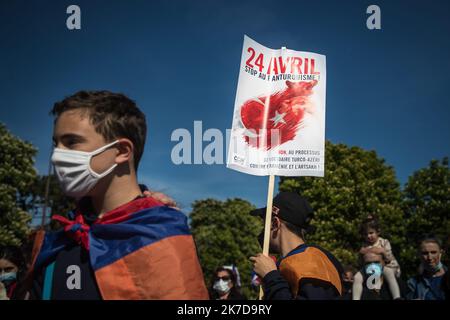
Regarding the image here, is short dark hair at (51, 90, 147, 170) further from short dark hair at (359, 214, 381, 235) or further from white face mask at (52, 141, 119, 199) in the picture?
short dark hair at (359, 214, 381, 235)

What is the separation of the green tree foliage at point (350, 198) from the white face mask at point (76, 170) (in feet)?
88.9

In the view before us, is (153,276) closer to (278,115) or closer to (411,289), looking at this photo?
(278,115)

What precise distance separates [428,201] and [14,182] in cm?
2771

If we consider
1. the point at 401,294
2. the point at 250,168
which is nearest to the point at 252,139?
the point at 250,168

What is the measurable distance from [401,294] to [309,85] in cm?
363

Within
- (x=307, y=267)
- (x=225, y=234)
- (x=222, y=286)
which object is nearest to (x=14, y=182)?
(x=222, y=286)

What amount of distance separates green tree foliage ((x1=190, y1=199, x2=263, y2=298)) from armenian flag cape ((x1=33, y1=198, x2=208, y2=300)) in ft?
157

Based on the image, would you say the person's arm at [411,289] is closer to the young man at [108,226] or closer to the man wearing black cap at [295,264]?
the man wearing black cap at [295,264]

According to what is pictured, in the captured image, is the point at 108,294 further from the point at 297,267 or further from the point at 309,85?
the point at 309,85

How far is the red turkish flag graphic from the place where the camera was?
4516 mm

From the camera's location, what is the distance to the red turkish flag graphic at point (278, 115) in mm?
4516

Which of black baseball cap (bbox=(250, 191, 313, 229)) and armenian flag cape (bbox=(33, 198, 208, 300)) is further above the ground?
black baseball cap (bbox=(250, 191, 313, 229))

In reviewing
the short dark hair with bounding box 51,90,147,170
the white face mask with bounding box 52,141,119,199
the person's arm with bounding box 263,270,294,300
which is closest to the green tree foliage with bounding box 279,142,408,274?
the person's arm with bounding box 263,270,294,300

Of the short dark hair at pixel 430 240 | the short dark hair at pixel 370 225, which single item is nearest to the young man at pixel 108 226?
the short dark hair at pixel 430 240
